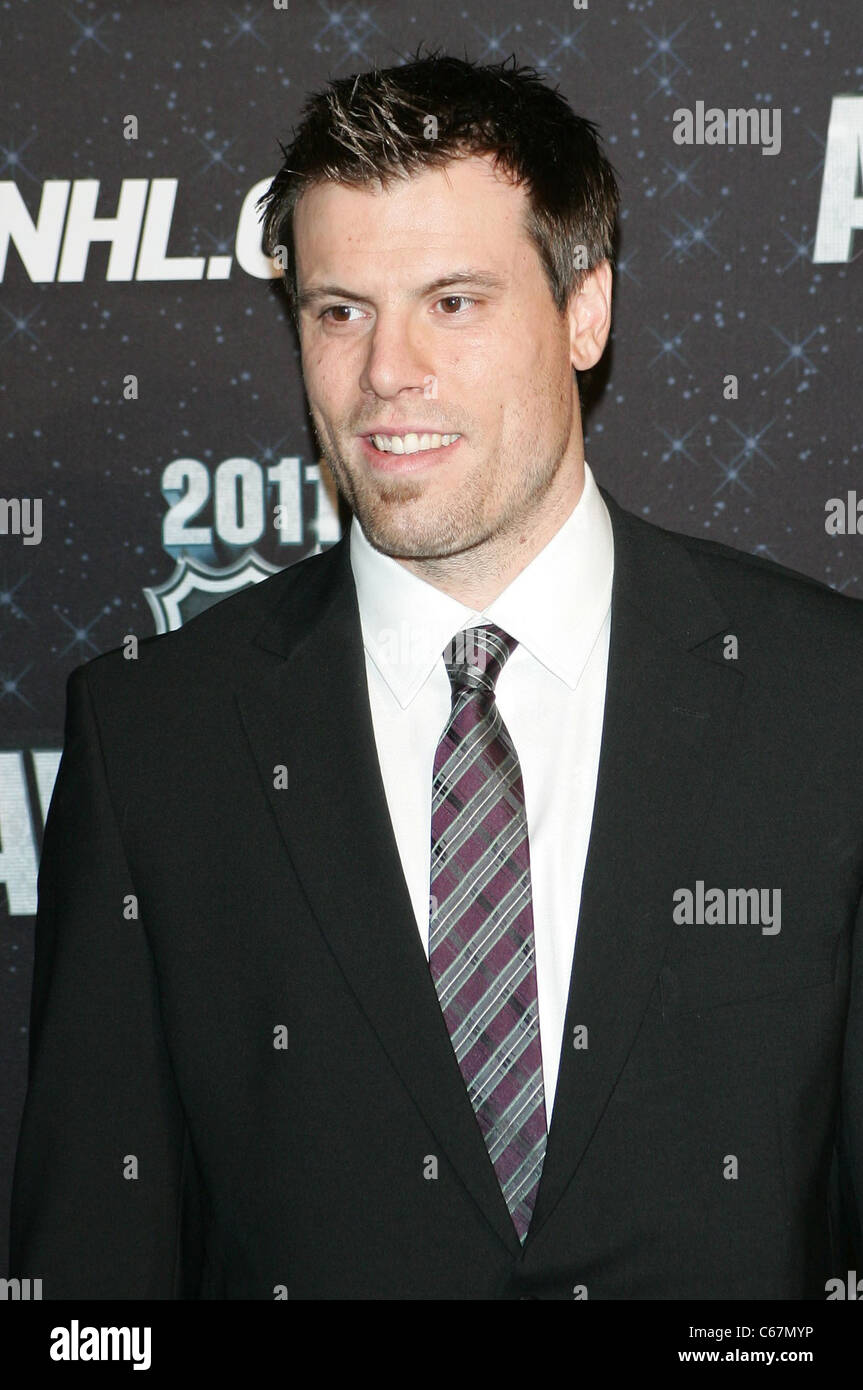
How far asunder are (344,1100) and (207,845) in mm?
360

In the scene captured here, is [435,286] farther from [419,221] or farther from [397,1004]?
[397,1004]

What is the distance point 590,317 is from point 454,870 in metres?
0.84

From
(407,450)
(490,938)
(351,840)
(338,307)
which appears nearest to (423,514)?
(407,450)

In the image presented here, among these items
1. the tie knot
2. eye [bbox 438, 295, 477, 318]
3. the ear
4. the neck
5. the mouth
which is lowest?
the tie knot

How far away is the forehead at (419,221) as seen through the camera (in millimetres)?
1815

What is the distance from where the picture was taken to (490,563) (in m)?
1.90

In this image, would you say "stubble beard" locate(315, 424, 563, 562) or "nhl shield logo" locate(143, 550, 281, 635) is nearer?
"stubble beard" locate(315, 424, 563, 562)

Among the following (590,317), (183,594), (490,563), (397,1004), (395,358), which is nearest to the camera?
(397,1004)

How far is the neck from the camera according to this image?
1897 mm

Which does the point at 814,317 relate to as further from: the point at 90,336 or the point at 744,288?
the point at 90,336

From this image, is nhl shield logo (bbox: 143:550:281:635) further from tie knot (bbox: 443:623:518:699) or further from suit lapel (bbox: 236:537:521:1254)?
tie knot (bbox: 443:623:518:699)

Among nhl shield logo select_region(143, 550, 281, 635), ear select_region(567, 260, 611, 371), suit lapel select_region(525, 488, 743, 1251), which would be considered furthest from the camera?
nhl shield logo select_region(143, 550, 281, 635)

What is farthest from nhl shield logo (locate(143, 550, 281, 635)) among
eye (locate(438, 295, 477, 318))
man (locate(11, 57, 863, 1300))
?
eye (locate(438, 295, 477, 318))
